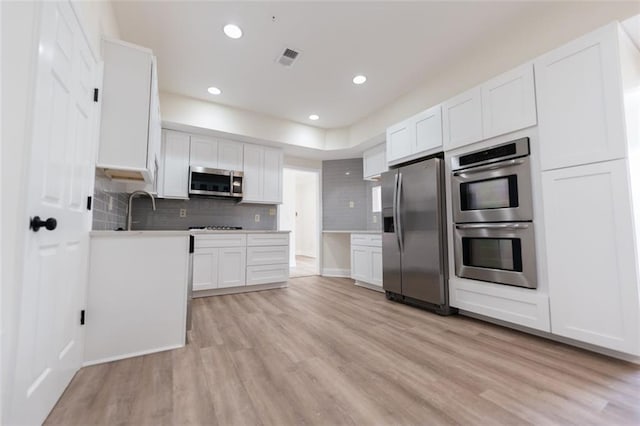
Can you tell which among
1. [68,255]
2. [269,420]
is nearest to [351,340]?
[269,420]

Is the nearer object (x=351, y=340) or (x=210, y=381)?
(x=210, y=381)

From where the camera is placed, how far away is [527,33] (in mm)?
2496

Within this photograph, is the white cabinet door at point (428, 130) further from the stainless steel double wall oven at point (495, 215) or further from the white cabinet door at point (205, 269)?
the white cabinet door at point (205, 269)

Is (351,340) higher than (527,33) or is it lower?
lower

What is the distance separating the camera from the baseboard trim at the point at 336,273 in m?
5.35

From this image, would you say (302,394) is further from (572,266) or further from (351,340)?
(572,266)

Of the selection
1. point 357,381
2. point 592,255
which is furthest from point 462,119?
point 357,381

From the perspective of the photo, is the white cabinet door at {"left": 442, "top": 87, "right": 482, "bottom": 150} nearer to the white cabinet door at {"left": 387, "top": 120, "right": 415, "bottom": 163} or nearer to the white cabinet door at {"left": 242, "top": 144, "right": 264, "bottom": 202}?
the white cabinet door at {"left": 387, "top": 120, "right": 415, "bottom": 163}

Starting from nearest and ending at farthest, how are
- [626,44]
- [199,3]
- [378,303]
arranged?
[626,44], [199,3], [378,303]

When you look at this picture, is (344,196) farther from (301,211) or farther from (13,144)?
(13,144)

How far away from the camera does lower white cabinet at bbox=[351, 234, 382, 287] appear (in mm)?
3994

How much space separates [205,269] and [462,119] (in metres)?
3.59

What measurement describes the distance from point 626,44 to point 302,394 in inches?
126

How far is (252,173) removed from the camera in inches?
178
